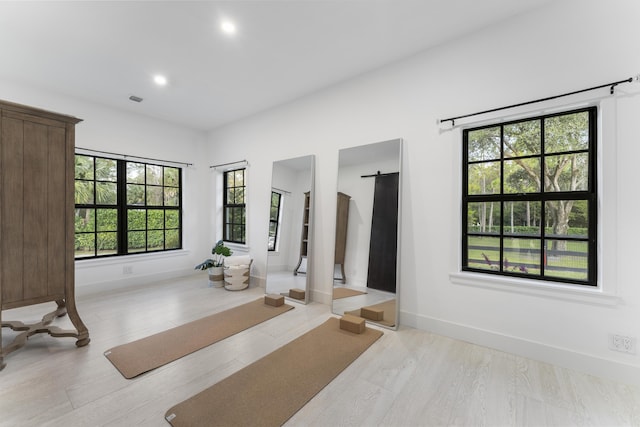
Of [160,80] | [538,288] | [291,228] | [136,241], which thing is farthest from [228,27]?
[136,241]

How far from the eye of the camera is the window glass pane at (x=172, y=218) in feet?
15.8

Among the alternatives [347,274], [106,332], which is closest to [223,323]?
[106,332]

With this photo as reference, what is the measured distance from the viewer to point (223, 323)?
111 inches

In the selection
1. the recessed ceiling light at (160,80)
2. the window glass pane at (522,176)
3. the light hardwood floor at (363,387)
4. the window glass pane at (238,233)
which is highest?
the recessed ceiling light at (160,80)

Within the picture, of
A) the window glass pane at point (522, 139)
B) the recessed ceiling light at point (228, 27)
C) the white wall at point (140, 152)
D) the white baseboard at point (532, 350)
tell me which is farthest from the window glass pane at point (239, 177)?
the window glass pane at point (522, 139)

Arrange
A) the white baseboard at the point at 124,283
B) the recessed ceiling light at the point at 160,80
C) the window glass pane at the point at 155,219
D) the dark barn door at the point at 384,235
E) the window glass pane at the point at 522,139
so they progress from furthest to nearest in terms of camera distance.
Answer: the window glass pane at the point at 155,219 < the white baseboard at the point at 124,283 < the recessed ceiling light at the point at 160,80 < the dark barn door at the point at 384,235 < the window glass pane at the point at 522,139

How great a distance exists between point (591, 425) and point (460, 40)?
3.09 metres

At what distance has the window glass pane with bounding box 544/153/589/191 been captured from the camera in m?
2.09

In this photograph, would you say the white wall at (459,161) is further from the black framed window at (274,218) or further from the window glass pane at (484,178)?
the black framed window at (274,218)

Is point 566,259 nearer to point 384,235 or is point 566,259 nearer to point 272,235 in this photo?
point 384,235

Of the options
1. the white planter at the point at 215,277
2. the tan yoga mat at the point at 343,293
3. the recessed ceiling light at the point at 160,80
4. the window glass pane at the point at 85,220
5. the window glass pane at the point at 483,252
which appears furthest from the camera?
the white planter at the point at 215,277

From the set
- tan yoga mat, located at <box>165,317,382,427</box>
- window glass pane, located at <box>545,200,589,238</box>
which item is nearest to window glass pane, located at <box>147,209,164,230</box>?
tan yoga mat, located at <box>165,317,382,427</box>

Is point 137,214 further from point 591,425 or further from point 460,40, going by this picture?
point 591,425

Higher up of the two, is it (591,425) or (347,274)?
(347,274)
